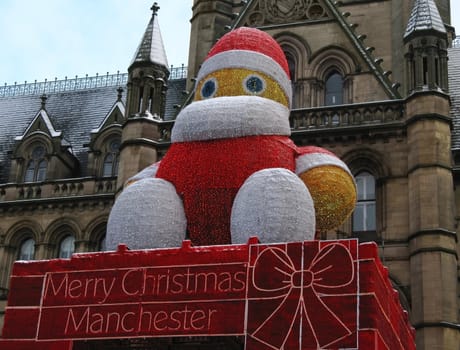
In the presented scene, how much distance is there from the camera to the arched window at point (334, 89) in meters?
23.3

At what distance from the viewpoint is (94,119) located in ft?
101

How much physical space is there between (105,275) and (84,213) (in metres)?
15.7

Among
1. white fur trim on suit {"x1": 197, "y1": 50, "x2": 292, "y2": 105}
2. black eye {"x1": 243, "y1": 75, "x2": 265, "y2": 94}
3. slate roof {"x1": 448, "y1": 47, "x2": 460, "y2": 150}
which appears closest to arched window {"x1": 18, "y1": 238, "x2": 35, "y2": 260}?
slate roof {"x1": 448, "y1": 47, "x2": 460, "y2": 150}

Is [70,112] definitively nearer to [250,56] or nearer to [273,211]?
[250,56]

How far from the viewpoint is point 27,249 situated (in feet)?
87.5

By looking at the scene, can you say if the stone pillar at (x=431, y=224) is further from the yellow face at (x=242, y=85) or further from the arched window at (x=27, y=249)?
the arched window at (x=27, y=249)

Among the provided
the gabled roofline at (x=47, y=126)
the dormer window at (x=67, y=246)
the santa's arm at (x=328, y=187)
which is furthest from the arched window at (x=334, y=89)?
the santa's arm at (x=328, y=187)

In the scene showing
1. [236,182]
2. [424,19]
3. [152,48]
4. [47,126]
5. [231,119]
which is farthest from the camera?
[47,126]

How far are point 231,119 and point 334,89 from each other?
1234 centimetres

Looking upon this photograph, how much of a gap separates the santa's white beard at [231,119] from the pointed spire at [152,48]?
10797 mm

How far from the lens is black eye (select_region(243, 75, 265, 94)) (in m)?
12.2

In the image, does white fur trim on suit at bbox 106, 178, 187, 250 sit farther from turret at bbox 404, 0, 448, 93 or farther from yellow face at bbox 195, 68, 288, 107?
turret at bbox 404, 0, 448, 93

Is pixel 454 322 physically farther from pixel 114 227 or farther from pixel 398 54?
pixel 114 227

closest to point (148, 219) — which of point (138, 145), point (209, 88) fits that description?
point (209, 88)
